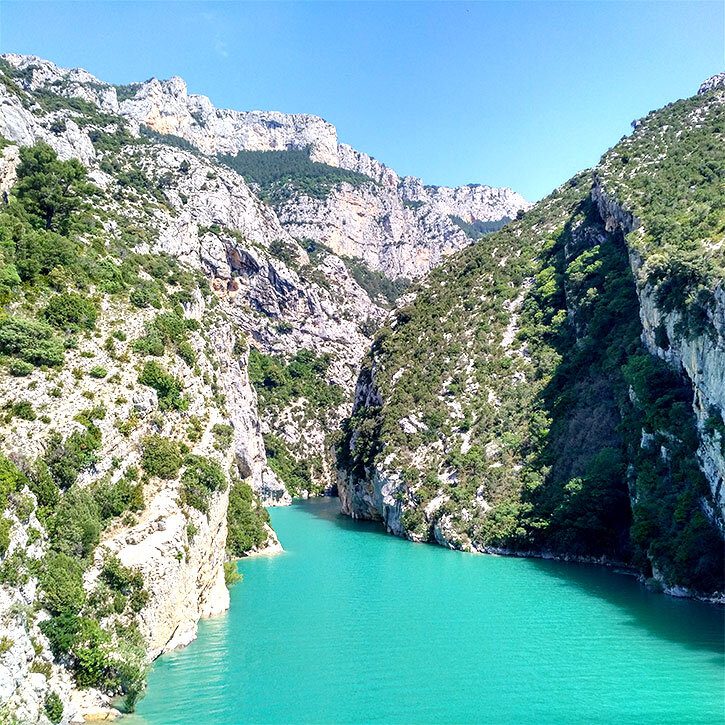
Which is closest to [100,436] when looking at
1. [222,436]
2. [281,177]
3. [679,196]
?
[222,436]

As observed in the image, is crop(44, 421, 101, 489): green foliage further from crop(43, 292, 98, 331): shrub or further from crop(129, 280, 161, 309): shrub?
crop(129, 280, 161, 309): shrub

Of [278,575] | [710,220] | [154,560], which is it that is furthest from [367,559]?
[710,220]

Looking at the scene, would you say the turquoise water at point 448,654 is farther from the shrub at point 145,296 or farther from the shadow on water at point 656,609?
the shrub at point 145,296

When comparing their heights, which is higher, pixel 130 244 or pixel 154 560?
pixel 130 244

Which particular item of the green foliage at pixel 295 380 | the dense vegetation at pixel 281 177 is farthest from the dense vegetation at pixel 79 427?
the dense vegetation at pixel 281 177

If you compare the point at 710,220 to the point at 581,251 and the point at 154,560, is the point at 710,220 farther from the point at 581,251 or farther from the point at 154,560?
the point at 154,560

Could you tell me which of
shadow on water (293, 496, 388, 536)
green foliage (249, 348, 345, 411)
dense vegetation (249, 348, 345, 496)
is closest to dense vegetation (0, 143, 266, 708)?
shadow on water (293, 496, 388, 536)

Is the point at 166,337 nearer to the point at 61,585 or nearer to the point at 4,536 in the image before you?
the point at 61,585
